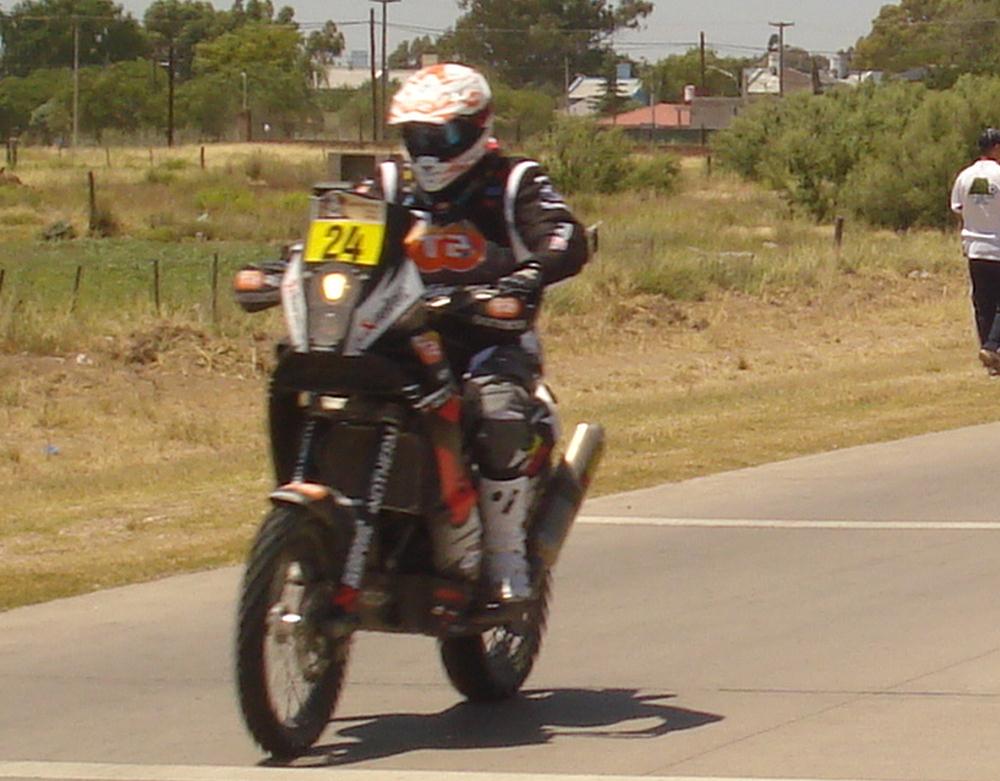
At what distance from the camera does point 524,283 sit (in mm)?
5984

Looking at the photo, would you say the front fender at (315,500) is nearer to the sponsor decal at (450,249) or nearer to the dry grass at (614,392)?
the sponsor decal at (450,249)

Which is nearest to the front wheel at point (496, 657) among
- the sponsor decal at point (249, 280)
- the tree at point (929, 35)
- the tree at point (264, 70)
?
the sponsor decal at point (249, 280)

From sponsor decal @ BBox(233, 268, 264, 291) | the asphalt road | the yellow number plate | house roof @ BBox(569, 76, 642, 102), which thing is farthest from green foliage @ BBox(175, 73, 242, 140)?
the yellow number plate

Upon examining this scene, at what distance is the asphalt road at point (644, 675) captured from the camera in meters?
5.90

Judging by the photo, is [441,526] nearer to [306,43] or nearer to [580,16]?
[580,16]

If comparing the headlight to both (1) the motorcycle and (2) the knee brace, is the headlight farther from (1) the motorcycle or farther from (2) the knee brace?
(2) the knee brace

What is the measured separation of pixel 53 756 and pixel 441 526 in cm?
129

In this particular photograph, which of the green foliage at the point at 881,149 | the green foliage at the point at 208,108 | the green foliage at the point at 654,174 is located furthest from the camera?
the green foliage at the point at 208,108

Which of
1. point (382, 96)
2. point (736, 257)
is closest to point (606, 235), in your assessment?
point (736, 257)

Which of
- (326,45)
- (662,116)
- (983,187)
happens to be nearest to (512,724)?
(983,187)

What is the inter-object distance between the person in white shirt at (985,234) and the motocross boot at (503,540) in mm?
10895

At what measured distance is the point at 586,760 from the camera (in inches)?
232

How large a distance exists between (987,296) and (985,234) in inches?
20.3

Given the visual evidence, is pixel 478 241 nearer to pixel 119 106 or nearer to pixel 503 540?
pixel 503 540
